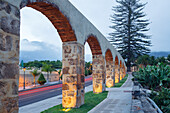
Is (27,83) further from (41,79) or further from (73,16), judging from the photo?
(73,16)

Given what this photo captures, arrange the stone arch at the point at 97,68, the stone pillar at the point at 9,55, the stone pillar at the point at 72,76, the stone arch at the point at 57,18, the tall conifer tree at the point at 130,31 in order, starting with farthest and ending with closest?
the tall conifer tree at the point at 130,31 < the stone arch at the point at 97,68 < the stone pillar at the point at 72,76 < the stone arch at the point at 57,18 < the stone pillar at the point at 9,55

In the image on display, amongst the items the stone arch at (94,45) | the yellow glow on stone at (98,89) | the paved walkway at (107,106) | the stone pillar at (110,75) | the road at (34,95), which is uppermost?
the stone arch at (94,45)

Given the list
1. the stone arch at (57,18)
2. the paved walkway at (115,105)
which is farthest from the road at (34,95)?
the stone arch at (57,18)

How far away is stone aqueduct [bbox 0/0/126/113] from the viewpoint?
3533mm

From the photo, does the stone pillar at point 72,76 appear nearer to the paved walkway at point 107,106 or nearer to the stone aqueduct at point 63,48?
the stone aqueduct at point 63,48

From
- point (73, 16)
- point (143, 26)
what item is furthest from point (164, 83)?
point (143, 26)

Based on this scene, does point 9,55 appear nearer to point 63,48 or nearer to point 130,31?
point 63,48

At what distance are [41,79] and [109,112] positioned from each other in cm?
2084

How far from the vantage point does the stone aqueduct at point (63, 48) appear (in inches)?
139

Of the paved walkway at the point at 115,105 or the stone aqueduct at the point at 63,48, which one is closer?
the stone aqueduct at the point at 63,48

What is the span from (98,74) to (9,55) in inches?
382

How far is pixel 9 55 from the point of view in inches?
144

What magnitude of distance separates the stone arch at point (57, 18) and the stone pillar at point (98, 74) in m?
5.56

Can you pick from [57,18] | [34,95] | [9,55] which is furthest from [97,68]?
[9,55]
